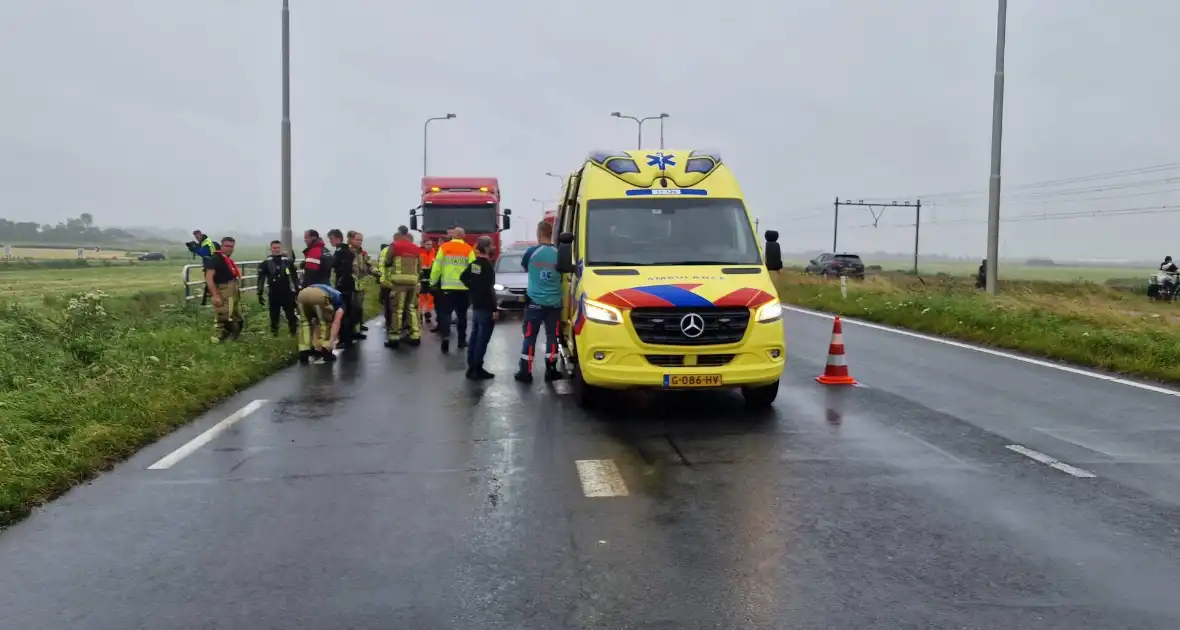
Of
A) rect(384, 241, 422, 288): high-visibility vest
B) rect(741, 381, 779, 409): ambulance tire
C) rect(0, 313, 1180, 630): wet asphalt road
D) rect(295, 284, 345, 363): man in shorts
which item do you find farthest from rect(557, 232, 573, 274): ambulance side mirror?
rect(384, 241, 422, 288): high-visibility vest

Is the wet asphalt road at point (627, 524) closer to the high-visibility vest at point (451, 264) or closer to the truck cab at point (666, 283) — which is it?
the truck cab at point (666, 283)

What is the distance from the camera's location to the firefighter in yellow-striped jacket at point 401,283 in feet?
50.3

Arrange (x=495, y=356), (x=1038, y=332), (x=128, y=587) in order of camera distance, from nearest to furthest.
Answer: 1. (x=128, y=587)
2. (x=495, y=356)
3. (x=1038, y=332)

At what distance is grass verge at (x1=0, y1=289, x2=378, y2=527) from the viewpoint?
276 inches

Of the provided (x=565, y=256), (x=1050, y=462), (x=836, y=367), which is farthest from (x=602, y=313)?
(x=1050, y=462)

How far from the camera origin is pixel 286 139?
21.7 meters

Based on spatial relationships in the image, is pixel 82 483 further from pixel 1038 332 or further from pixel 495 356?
pixel 1038 332

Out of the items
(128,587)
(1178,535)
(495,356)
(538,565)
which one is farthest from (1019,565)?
(495,356)

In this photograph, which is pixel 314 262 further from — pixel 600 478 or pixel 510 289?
pixel 510 289

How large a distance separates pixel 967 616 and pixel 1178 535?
1952mm

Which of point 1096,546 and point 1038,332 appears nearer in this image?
point 1096,546

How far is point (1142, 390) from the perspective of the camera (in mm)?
10750

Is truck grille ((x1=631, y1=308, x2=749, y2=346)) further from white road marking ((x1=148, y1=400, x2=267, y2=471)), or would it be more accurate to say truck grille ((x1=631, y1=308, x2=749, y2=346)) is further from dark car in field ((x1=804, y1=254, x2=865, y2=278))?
dark car in field ((x1=804, y1=254, x2=865, y2=278))

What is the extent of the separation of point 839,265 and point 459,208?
32.4 m
